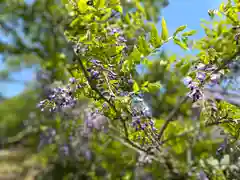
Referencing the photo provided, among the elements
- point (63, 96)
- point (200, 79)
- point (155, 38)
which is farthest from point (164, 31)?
point (63, 96)

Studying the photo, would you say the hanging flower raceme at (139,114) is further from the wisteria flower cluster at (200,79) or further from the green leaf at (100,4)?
the green leaf at (100,4)

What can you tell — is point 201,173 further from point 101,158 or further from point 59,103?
point 101,158

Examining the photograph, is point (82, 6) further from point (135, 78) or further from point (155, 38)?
point (135, 78)

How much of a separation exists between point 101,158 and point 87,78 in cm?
116

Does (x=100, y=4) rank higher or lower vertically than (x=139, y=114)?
higher

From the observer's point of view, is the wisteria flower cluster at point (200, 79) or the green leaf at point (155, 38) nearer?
the wisteria flower cluster at point (200, 79)

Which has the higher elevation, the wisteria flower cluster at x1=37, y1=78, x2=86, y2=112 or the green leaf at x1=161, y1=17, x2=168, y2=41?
the green leaf at x1=161, y1=17, x2=168, y2=41

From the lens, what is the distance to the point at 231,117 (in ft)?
2.99

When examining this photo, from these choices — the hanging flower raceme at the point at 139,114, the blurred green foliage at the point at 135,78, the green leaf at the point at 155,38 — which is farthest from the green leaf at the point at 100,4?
the hanging flower raceme at the point at 139,114

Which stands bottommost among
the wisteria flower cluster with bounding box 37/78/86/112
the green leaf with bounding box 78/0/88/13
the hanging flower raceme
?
the hanging flower raceme

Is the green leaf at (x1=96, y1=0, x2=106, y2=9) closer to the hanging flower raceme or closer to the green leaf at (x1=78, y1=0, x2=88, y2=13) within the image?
the green leaf at (x1=78, y1=0, x2=88, y2=13)

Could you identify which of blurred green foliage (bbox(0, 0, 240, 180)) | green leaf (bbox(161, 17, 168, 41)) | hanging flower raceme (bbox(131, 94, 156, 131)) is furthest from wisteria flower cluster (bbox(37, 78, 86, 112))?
green leaf (bbox(161, 17, 168, 41))

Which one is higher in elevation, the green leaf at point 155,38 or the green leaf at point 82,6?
the green leaf at point 82,6

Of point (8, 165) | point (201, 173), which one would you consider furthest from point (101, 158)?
point (8, 165)
